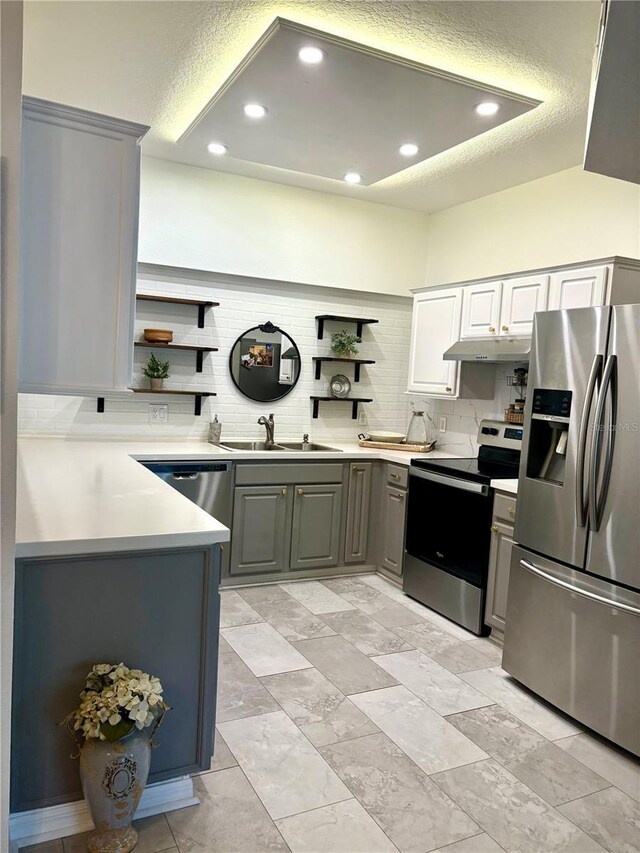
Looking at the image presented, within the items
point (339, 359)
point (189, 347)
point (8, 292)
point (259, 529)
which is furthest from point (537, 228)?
point (8, 292)

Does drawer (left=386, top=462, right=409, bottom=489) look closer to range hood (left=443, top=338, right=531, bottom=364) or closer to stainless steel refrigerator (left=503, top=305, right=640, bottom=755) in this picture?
range hood (left=443, top=338, right=531, bottom=364)

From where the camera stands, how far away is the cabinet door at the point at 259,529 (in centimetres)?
418

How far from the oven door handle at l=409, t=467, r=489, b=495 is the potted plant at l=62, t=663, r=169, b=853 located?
2252mm

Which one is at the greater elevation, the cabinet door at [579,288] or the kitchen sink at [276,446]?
the cabinet door at [579,288]

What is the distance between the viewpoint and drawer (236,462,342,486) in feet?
13.6

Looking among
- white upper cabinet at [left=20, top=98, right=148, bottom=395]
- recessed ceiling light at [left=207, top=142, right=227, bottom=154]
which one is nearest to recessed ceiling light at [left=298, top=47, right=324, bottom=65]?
white upper cabinet at [left=20, top=98, right=148, bottom=395]

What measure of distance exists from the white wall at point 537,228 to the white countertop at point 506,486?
1460 mm

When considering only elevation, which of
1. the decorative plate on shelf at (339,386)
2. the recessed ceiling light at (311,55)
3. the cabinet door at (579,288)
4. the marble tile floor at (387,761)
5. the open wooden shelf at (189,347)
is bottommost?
the marble tile floor at (387,761)

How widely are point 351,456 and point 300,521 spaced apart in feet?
1.92

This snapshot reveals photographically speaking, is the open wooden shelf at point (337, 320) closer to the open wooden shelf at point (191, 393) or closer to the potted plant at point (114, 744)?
the open wooden shelf at point (191, 393)

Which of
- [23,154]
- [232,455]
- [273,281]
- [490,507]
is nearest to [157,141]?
[273,281]

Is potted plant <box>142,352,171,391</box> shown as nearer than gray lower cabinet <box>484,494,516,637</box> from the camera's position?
No

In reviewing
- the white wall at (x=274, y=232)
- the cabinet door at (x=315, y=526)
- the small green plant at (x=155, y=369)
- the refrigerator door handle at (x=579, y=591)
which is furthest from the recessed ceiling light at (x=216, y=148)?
the refrigerator door handle at (x=579, y=591)

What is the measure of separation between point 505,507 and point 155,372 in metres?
2.47
